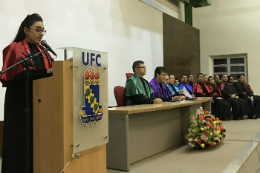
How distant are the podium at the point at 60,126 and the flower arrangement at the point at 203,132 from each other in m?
1.99

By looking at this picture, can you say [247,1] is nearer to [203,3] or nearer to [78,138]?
[203,3]

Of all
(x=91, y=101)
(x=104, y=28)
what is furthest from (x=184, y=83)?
(x=91, y=101)

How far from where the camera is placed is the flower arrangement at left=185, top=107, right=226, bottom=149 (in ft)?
11.5

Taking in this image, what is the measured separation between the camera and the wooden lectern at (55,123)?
1.74 meters

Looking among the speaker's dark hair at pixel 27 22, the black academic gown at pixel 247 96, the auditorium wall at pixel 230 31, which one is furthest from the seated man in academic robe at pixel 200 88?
the speaker's dark hair at pixel 27 22

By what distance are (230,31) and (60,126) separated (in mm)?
9376

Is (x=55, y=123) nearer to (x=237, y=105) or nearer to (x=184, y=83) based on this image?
(x=184, y=83)

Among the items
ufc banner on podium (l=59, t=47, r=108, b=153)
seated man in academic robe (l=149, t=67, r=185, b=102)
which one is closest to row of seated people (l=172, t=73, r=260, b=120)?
seated man in academic robe (l=149, t=67, r=185, b=102)

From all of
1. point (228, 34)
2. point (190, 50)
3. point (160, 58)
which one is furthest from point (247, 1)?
point (160, 58)

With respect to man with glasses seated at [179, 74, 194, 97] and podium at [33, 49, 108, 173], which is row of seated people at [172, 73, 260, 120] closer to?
man with glasses seated at [179, 74, 194, 97]

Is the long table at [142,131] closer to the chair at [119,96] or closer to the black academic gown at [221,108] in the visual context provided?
the chair at [119,96]

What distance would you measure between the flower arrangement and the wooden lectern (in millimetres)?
2044

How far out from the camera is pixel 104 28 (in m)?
5.83

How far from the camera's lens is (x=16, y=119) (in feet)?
6.10
